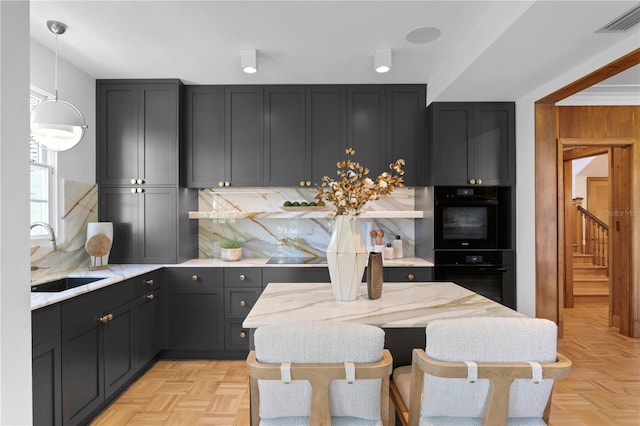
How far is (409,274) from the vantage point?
3539mm

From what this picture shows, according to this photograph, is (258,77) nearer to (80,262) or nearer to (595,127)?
(80,262)

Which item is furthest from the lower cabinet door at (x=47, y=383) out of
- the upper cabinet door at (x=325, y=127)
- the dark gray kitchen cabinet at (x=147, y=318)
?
the upper cabinet door at (x=325, y=127)

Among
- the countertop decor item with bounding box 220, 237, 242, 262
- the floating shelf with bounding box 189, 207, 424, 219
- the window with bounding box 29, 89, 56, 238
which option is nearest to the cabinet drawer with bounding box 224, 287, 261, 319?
the countertop decor item with bounding box 220, 237, 242, 262

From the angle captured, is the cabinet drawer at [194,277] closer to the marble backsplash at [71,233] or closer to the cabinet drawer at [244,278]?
the cabinet drawer at [244,278]

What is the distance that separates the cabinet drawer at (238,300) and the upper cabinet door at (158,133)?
1162 mm

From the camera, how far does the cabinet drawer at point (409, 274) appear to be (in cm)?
353

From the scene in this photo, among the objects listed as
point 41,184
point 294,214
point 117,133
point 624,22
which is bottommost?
point 294,214

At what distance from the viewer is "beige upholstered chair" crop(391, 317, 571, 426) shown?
120 cm

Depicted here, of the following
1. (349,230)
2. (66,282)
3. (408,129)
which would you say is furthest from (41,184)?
(408,129)

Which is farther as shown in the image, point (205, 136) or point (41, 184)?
point (205, 136)

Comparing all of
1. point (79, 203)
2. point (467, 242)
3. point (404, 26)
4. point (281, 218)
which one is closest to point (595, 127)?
point (467, 242)

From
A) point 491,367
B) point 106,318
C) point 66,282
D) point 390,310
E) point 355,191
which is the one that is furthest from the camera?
point 66,282

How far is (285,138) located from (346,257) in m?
2.16

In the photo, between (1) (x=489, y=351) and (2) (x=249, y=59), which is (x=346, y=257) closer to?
(1) (x=489, y=351)
